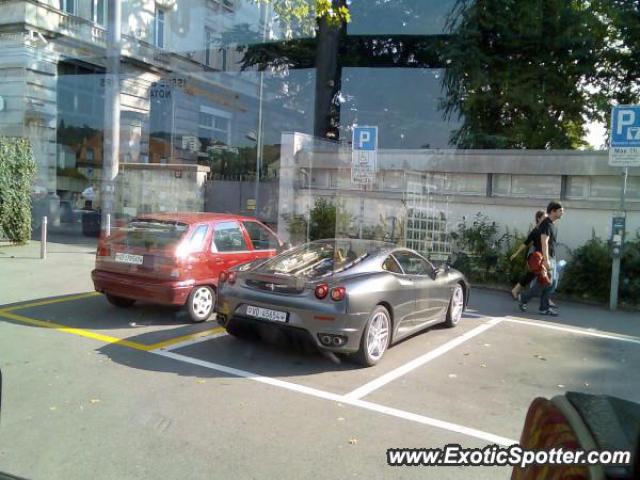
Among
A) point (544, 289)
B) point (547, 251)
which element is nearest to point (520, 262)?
point (544, 289)

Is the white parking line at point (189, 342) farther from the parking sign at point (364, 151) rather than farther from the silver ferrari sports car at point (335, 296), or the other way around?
the parking sign at point (364, 151)

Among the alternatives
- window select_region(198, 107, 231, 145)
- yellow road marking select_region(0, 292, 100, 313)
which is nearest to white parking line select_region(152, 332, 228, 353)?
yellow road marking select_region(0, 292, 100, 313)

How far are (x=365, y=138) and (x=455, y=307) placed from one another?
433cm

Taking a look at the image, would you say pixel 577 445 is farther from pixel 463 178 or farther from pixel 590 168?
pixel 463 178

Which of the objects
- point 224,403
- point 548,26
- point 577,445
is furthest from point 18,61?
point 577,445

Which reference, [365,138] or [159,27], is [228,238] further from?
[159,27]

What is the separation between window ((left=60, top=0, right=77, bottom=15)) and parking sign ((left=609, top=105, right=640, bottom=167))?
67.2ft

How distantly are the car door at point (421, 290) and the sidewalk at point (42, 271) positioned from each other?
5625 mm

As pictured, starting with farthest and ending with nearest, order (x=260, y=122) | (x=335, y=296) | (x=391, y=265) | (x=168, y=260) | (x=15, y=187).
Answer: (x=260, y=122), (x=15, y=187), (x=168, y=260), (x=391, y=265), (x=335, y=296)

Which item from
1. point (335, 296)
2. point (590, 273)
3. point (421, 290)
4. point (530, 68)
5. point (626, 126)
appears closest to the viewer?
point (335, 296)

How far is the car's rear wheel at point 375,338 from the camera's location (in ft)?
19.7

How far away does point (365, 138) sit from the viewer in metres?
11.3

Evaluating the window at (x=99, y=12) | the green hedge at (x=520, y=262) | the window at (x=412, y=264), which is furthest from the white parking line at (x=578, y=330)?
the window at (x=99, y=12)

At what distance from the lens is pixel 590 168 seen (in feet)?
39.2
